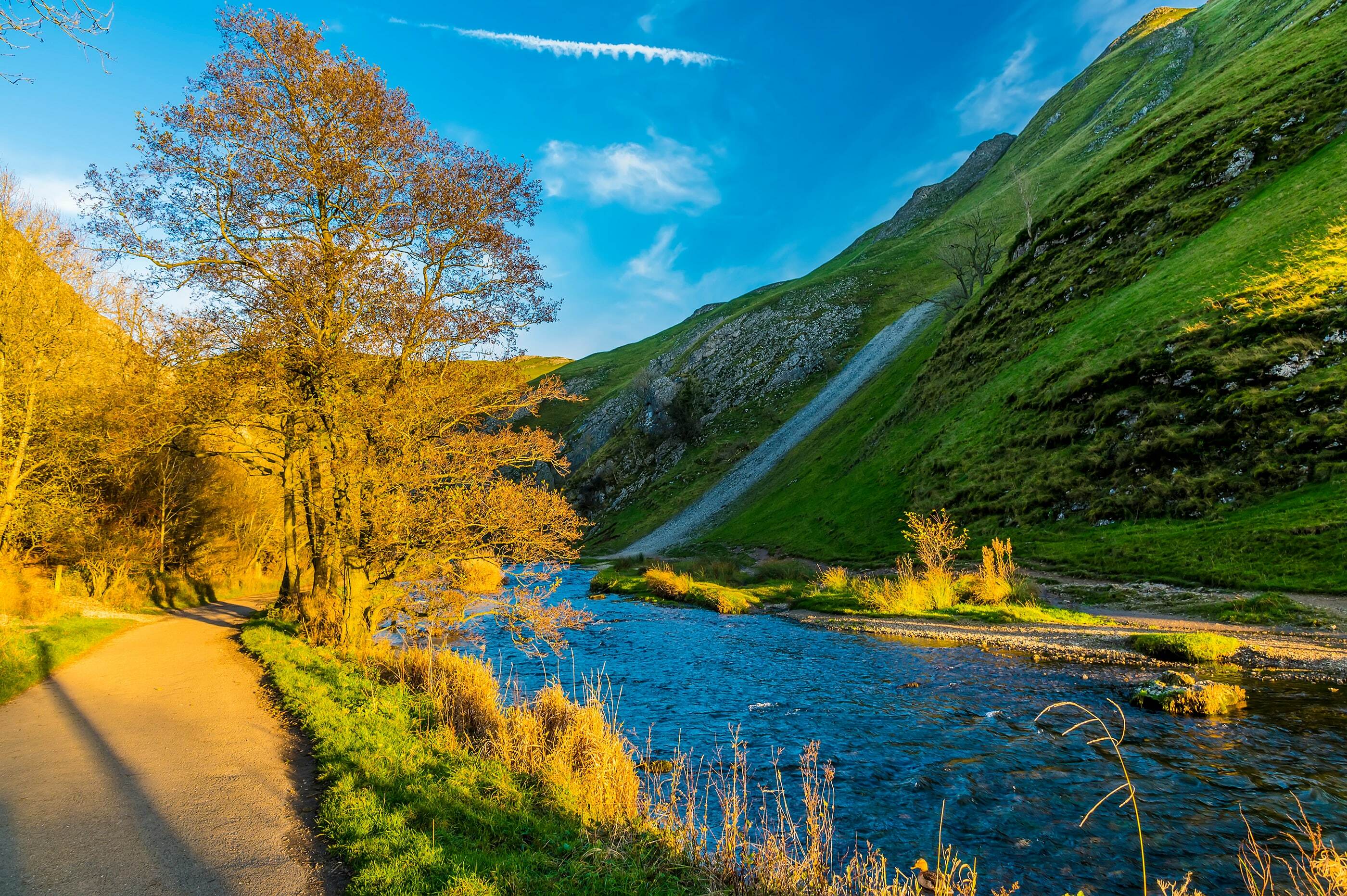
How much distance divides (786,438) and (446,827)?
7350 centimetres

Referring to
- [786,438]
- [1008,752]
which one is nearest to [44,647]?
[1008,752]

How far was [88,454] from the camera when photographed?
22562mm

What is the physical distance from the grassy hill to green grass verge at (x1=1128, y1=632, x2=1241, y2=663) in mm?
6306

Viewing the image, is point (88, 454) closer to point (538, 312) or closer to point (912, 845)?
point (538, 312)

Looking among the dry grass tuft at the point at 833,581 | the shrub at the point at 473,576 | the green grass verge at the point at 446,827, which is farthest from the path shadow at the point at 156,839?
the dry grass tuft at the point at 833,581

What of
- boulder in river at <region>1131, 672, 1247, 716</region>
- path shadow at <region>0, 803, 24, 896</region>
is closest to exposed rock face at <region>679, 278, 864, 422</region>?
boulder in river at <region>1131, 672, 1247, 716</region>

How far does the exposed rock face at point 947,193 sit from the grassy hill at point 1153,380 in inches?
3918

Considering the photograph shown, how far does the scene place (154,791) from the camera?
297 inches

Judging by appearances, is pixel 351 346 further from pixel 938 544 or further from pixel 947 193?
pixel 947 193

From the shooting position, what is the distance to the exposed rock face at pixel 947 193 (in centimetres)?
17725

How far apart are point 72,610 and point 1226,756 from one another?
106 feet

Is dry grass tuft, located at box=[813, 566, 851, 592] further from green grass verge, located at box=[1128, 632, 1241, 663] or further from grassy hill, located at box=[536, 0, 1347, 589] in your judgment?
green grass verge, located at box=[1128, 632, 1241, 663]

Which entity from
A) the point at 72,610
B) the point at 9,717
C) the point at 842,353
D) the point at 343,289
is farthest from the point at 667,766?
the point at 842,353

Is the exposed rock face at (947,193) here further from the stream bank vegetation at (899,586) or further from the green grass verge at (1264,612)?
the green grass verge at (1264,612)
